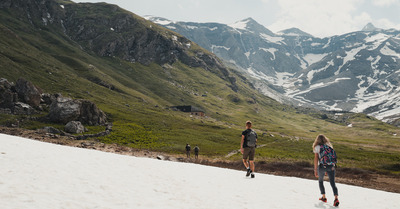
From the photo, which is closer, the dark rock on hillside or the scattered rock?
the scattered rock

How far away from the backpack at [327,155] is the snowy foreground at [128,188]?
99.5 inches

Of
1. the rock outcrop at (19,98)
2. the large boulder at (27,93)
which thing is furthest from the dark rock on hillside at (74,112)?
the large boulder at (27,93)

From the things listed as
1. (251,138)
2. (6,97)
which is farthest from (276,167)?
(6,97)

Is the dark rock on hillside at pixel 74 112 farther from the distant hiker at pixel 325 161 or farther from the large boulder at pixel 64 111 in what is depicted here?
the distant hiker at pixel 325 161

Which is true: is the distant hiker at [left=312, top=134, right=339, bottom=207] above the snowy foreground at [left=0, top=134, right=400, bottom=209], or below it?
above

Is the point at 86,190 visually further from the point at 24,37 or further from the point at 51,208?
the point at 24,37

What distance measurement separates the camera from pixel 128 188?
1269 cm

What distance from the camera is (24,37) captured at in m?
197

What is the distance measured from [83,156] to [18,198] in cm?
974

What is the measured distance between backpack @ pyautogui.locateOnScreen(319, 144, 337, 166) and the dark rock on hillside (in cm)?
7303

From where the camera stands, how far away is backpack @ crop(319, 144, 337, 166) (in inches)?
518

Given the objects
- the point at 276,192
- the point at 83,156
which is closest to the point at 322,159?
the point at 276,192

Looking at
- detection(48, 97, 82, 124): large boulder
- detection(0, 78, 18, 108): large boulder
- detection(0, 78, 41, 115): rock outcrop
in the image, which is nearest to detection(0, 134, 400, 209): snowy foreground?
detection(48, 97, 82, 124): large boulder

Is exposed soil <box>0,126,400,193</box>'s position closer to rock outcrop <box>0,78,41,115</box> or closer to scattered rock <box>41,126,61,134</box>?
scattered rock <box>41,126,61,134</box>
